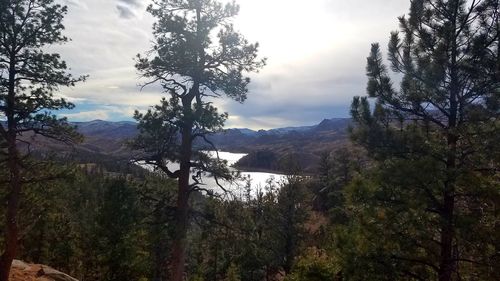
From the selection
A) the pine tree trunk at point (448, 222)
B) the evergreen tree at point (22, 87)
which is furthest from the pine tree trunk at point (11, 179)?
the pine tree trunk at point (448, 222)

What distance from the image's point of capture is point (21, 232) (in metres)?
16.0

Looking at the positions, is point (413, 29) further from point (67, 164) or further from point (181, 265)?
point (67, 164)

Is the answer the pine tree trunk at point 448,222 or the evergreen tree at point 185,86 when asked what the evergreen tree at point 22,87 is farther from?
the pine tree trunk at point 448,222

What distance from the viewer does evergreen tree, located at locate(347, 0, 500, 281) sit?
10031 mm

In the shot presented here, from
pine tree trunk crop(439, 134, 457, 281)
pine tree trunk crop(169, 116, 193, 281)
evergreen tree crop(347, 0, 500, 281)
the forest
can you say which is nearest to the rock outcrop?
the forest

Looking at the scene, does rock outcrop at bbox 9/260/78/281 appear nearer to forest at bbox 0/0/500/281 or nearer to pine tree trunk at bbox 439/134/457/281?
forest at bbox 0/0/500/281

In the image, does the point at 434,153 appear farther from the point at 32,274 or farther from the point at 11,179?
the point at 32,274

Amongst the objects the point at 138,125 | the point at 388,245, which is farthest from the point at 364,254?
the point at 138,125

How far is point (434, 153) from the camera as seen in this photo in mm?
10562

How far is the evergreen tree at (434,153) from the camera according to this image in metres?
10.0

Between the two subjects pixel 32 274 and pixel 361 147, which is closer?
pixel 361 147

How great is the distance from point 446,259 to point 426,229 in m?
1.02

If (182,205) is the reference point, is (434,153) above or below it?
above

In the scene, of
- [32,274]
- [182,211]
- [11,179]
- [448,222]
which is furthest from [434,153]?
[32,274]
